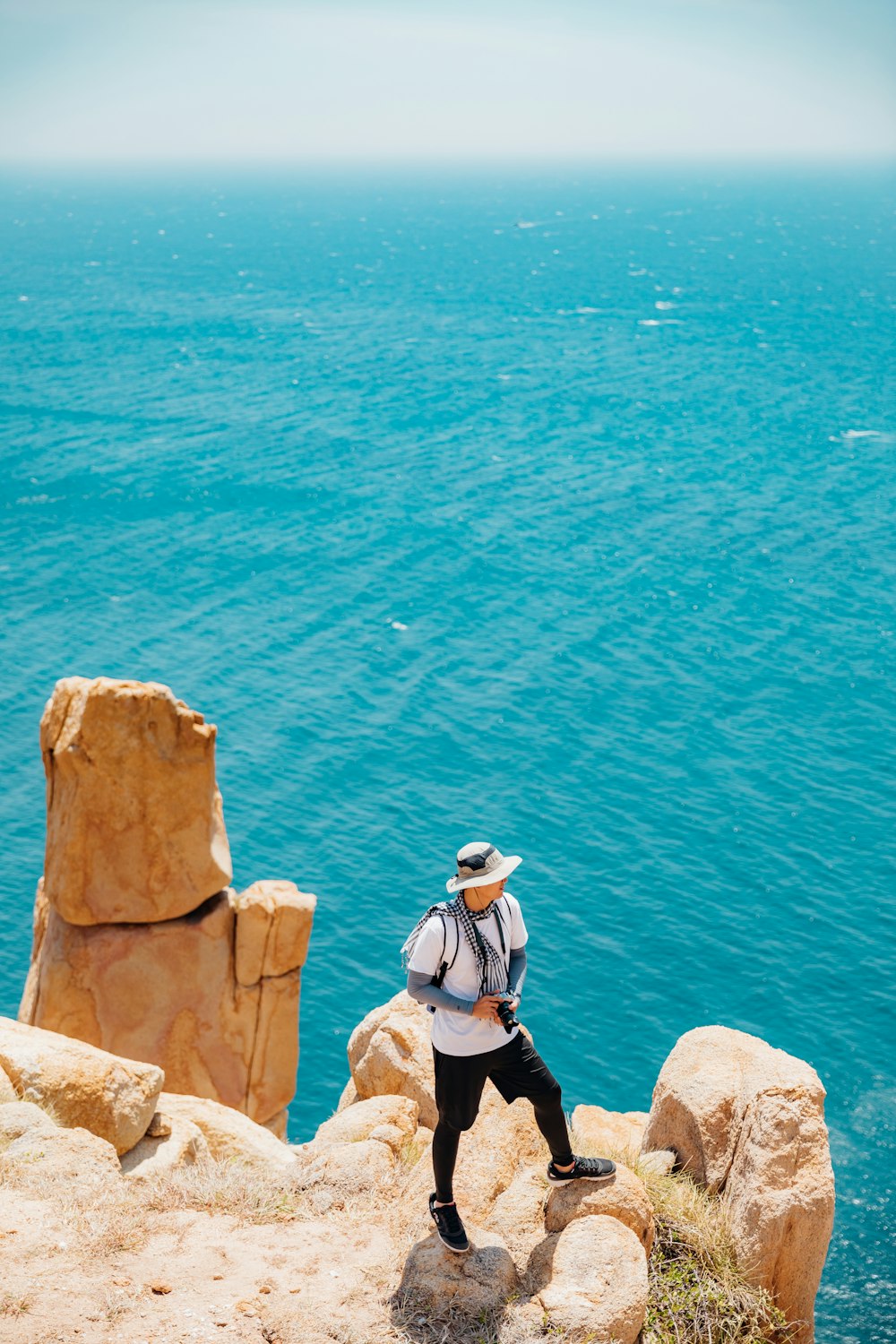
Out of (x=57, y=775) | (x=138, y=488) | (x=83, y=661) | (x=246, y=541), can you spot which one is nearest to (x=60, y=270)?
(x=138, y=488)

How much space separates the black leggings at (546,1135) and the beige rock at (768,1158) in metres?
2.11

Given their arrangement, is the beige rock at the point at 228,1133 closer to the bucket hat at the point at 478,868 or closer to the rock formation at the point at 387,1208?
the rock formation at the point at 387,1208

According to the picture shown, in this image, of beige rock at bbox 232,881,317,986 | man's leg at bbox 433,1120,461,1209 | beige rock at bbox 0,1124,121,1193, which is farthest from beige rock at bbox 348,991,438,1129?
man's leg at bbox 433,1120,461,1209

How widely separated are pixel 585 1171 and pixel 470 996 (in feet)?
7.16

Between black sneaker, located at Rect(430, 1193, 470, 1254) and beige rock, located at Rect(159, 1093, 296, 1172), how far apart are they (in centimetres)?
518

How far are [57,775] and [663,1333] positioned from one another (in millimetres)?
Result: 13221

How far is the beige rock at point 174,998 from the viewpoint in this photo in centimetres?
2091

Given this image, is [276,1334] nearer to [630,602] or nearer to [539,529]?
[630,602]

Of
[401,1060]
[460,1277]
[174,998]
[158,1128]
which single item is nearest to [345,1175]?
[460,1277]

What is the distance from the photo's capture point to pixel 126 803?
2023 centimetres

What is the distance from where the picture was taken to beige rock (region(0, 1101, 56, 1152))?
12.9 metres

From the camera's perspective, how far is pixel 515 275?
13500cm

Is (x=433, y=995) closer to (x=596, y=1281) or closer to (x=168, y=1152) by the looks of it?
(x=596, y=1281)

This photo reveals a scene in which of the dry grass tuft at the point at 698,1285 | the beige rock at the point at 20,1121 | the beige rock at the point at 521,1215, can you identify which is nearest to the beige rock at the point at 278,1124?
the beige rock at the point at 20,1121
